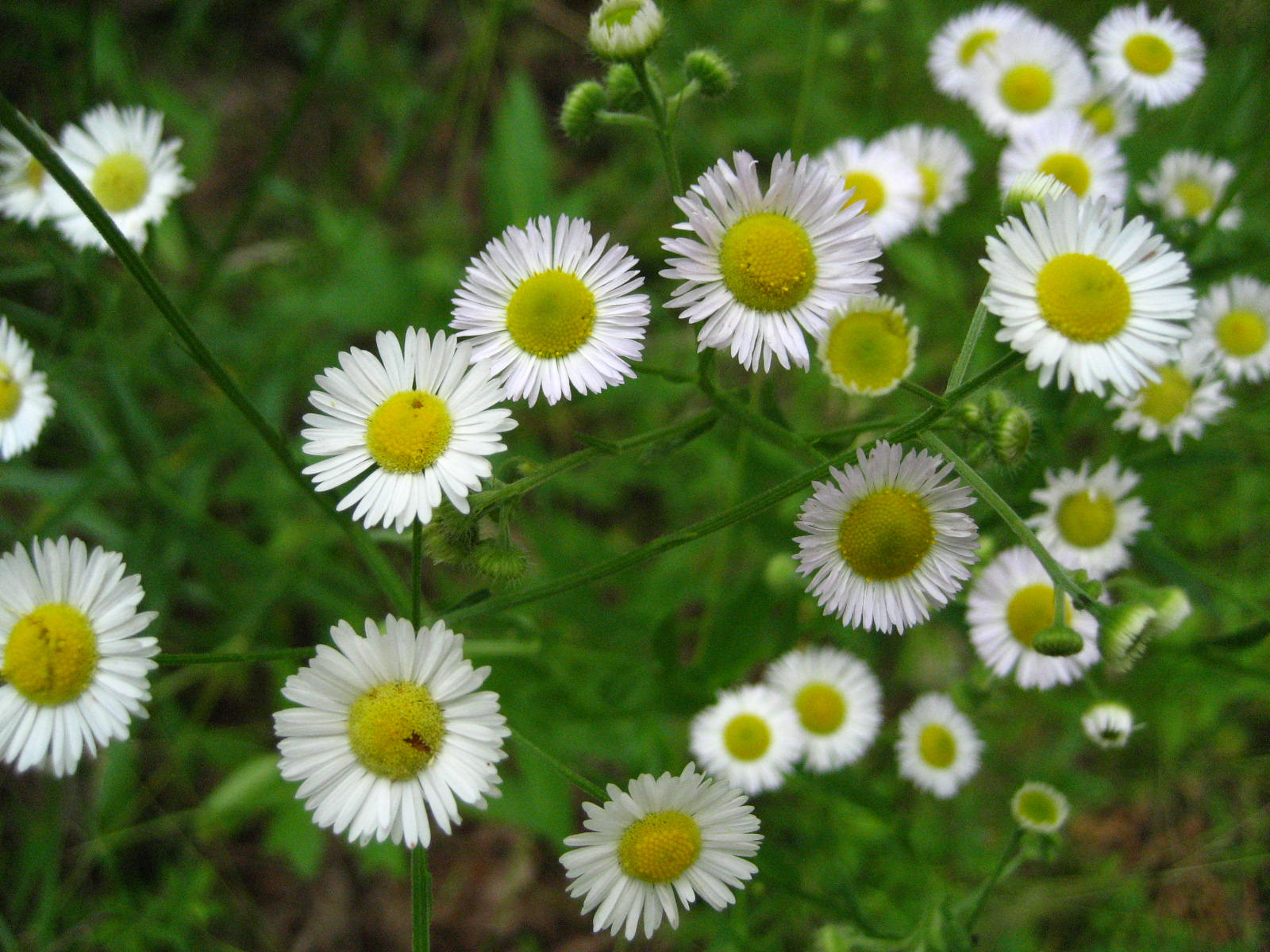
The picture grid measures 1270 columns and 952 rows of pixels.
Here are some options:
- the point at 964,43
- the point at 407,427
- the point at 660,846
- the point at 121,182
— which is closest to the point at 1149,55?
the point at 964,43

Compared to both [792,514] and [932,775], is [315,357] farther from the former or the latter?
[932,775]

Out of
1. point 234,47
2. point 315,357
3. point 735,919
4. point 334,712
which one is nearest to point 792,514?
point 735,919

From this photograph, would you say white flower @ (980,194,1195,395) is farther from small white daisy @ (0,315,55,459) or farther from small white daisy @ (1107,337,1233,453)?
small white daisy @ (0,315,55,459)

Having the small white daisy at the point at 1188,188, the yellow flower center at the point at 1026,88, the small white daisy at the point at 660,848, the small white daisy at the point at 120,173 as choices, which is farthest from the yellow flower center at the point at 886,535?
the small white daisy at the point at 120,173

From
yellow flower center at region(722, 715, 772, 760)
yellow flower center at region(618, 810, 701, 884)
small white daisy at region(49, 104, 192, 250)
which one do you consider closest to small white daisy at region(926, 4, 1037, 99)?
yellow flower center at region(722, 715, 772, 760)

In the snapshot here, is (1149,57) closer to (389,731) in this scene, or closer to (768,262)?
(768,262)
